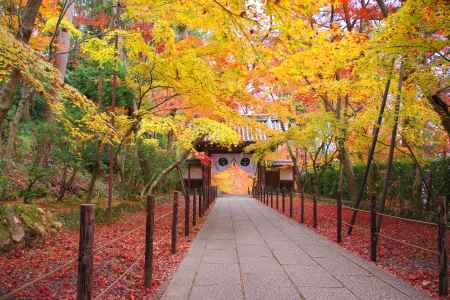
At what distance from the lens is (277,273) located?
5.45 m

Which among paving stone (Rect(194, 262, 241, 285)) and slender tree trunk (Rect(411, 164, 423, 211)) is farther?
slender tree trunk (Rect(411, 164, 423, 211))

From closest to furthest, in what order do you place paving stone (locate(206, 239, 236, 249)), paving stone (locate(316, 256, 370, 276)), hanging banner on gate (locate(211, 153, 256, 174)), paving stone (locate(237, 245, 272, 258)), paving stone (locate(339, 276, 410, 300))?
paving stone (locate(339, 276, 410, 300)) < paving stone (locate(316, 256, 370, 276)) < paving stone (locate(237, 245, 272, 258)) < paving stone (locate(206, 239, 236, 249)) < hanging banner on gate (locate(211, 153, 256, 174))

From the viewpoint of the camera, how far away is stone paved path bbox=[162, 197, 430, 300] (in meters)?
4.48

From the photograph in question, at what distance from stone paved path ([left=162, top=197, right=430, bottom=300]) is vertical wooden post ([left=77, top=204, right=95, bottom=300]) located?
5.51 feet

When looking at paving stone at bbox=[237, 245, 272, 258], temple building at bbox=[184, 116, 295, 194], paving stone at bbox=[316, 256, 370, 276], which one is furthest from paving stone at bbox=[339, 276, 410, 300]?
temple building at bbox=[184, 116, 295, 194]

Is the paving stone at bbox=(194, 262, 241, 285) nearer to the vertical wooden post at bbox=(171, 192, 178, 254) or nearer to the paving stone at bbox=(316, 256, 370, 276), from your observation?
the vertical wooden post at bbox=(171, 192, 178, 254)

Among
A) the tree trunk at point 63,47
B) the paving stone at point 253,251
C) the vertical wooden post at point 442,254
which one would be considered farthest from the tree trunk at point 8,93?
the tree trunk at point 63,47

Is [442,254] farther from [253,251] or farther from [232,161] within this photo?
[232,161]

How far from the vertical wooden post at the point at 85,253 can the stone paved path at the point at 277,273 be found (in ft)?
5.51

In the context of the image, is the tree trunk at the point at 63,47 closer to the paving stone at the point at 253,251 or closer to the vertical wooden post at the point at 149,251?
the paving stone at the point at 253,251

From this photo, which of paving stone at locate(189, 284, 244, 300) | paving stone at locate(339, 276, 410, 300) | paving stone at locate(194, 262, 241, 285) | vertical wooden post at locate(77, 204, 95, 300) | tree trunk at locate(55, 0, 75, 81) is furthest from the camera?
tree trunk at locate(55, 0, 75, 81)

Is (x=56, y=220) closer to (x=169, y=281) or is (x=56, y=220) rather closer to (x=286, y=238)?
(x=169, y=281)

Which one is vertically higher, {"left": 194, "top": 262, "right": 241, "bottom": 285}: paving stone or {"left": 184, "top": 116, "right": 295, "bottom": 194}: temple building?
{"left": 184, "top": 116, "right": 295, "bottom": 194}: temple building

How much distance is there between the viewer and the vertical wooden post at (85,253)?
2.78 m
